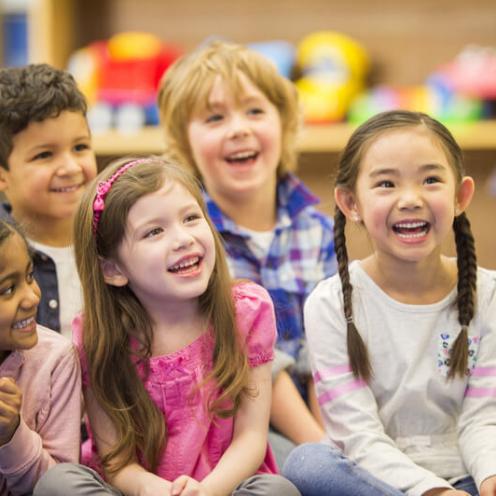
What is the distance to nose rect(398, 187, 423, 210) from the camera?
1392 millimetres

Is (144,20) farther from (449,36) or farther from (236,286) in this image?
(236,286)

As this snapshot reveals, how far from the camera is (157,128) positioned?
2.92 meters

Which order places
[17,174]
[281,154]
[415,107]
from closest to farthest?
[17,174], [281,154], [415,107]

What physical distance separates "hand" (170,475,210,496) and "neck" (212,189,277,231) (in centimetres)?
68

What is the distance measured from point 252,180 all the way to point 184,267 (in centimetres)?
51

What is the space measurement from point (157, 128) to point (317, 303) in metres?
1.55

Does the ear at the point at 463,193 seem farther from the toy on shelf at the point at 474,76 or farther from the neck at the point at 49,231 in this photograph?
the toy on shelf at the point at 474,76

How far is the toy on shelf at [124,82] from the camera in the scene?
115 inches

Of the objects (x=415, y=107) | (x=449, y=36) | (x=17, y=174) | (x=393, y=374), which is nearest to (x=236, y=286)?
(x=393, y=374)

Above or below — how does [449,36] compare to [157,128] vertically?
above

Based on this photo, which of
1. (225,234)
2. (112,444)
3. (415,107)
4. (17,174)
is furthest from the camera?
(415,107)

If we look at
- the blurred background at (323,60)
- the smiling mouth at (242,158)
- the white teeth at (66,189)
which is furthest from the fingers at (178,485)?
the blurred background at (323,60)

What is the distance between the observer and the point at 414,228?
1420 millimetres

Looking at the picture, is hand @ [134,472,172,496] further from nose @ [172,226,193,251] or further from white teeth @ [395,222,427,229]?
white teeth @ [395,222,427,229]
